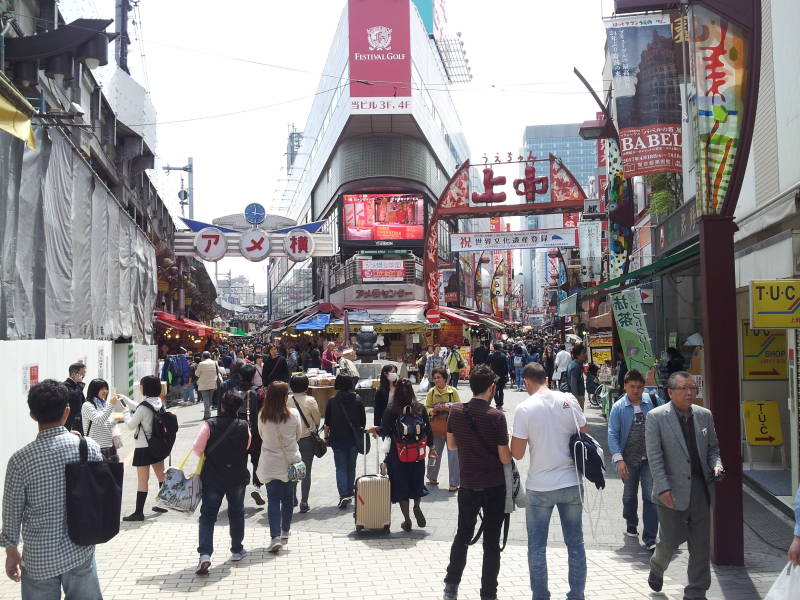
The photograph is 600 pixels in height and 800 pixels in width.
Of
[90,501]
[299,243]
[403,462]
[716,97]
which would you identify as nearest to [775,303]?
[716,97]

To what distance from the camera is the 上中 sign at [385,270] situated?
146 feet

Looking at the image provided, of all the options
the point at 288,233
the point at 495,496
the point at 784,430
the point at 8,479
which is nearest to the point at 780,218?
the point at 784,430

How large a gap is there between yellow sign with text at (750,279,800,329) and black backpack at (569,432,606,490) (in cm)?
260

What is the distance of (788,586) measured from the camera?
3742mm

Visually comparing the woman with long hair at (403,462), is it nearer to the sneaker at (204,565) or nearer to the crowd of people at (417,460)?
the crowd of people at (417,460)

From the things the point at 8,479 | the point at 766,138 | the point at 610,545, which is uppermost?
the point at 766,138

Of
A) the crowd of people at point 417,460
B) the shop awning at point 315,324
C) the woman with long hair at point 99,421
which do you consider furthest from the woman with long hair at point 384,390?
the shop awning at point 315,324

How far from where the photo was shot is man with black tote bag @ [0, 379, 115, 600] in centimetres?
377

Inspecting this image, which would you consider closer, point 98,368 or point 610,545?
point 610,545

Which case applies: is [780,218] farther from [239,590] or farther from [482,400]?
[239,590]

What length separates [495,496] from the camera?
17.7 feet

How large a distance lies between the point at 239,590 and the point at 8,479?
2369 millimetres

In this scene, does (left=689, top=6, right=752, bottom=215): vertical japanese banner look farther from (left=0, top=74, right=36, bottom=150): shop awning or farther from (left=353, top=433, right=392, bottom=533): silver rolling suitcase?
(left=0, top=74, right=36, bottom=150): shop awning

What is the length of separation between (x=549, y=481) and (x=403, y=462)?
2.49 meters
